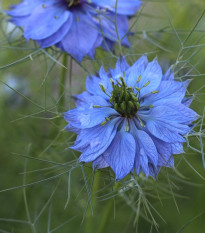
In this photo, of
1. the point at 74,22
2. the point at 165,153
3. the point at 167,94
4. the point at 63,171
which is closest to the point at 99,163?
the point at 165,153

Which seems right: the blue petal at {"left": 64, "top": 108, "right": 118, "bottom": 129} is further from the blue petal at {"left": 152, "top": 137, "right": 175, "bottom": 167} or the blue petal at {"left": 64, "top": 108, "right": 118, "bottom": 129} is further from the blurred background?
the blurred background

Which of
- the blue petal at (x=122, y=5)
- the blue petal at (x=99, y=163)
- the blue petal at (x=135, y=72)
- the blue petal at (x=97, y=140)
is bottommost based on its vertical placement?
the blue petal at (x=99, y=163)

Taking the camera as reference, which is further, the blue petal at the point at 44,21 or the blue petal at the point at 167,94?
the blue petal at the point at 44,21

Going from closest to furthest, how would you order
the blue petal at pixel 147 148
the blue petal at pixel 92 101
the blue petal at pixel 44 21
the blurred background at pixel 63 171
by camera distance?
the blue petal at pixel 147 148
the blue petal at pixel 92 101
the blue petal at pixel 44 21
the blurred background at pixel 63 171

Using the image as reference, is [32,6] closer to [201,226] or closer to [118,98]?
[118,98]

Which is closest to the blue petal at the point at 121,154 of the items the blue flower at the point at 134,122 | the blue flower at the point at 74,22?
the blue flower at the point at 134,122

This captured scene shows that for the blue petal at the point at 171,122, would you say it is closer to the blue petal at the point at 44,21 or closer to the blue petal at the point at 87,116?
the blue petal at the point at 87,116

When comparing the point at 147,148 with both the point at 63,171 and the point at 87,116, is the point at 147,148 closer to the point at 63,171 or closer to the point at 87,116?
the point at 87,116

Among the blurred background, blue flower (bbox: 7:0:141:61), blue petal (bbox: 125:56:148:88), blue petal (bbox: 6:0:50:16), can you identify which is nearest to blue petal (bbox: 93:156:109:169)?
blue petal (bbox: 125:56:148:88)

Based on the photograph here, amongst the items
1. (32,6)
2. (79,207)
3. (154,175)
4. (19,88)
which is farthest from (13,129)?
(154,175)
